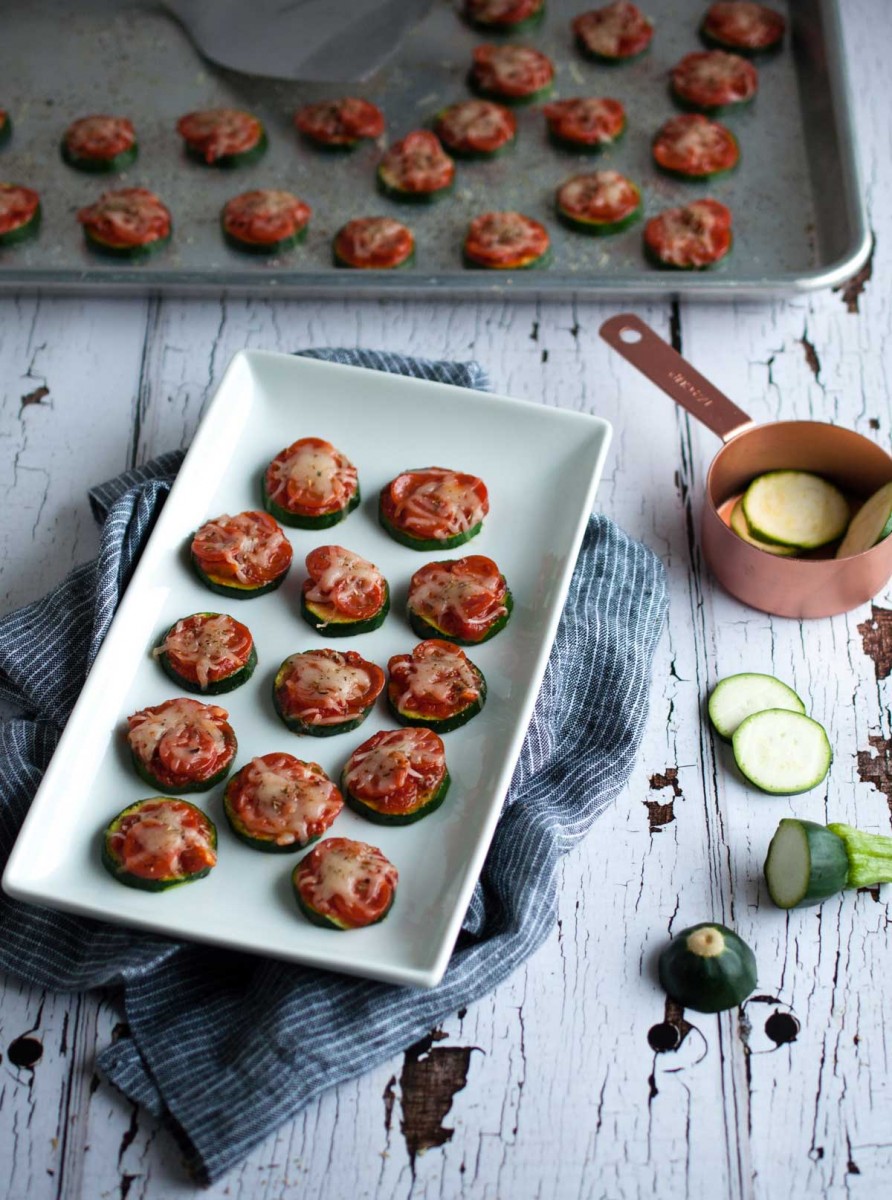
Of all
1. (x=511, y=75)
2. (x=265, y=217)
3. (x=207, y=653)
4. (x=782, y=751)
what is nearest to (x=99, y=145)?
(x=265, y=217)

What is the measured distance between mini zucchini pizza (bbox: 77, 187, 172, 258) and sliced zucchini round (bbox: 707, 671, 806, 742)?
2.44m

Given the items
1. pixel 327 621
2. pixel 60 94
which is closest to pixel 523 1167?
pixel 327 621

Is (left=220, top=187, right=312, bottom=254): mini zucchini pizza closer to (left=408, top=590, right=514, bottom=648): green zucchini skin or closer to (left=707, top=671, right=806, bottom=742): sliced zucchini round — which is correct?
(left=408, top=590, right=514, bottom=648): green zucchini skin

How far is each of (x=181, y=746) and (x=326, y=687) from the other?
0.36m

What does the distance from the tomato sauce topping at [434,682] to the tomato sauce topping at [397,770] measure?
8 centimetres

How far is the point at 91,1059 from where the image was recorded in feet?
10.1

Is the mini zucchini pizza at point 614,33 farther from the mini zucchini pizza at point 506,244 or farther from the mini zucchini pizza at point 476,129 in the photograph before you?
the mini zucchini pizza at point 506,244

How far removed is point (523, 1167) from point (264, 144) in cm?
358

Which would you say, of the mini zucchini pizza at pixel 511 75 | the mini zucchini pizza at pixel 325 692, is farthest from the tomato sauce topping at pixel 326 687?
the mini zucchini pizza at pixel 511 75

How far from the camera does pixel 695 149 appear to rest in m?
4.79

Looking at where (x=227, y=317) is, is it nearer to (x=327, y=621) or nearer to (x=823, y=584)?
(x=327, y=621)

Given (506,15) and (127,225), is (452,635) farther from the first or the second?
(506,15)

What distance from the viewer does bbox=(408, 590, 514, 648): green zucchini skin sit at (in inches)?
135

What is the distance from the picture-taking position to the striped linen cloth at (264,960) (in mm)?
2941
